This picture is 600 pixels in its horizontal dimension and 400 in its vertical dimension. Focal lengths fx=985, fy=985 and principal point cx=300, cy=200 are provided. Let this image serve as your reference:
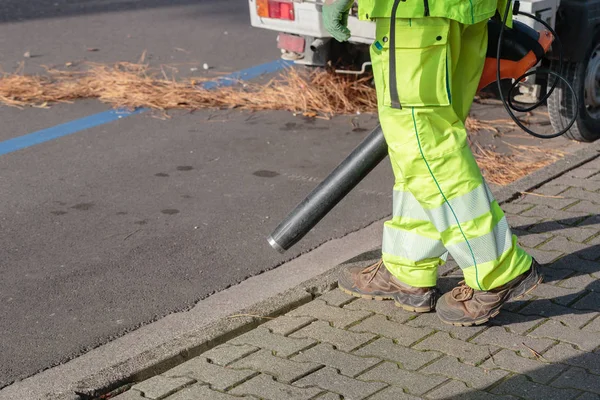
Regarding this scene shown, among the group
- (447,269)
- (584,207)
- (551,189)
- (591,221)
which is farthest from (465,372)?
(551,189)

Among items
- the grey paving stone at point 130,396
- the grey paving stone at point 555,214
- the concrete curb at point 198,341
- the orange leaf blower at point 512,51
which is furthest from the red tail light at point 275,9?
the grey paving stone at point 130,396

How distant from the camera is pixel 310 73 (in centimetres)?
768

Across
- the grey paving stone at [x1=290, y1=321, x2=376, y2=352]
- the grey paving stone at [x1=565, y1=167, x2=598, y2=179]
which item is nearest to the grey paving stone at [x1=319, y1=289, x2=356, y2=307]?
the grey paving stone at [x1=290, y1=321, x2=376, y2=352]

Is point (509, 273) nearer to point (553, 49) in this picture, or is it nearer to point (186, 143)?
point (553, 49)

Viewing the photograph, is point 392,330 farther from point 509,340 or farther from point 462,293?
point 509,340

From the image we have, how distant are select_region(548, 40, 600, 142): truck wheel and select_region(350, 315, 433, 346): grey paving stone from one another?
2.84m

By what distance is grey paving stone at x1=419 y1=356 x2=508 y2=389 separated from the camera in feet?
11.5

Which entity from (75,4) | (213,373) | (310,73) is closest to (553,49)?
(310,73)

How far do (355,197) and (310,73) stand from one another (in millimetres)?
Result: 2219

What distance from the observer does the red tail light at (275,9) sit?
6.70m

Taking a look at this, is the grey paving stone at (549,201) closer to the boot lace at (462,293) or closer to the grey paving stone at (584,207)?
the grey paving stone at (584,207)

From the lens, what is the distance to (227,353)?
3748 millimetres

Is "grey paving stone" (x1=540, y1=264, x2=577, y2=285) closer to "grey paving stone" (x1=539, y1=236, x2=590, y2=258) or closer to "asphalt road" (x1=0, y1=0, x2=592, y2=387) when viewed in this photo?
"grey paving stone" (x1=539, y1=236, x2=590, y2=258)

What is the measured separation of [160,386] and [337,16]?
1.56 metres
